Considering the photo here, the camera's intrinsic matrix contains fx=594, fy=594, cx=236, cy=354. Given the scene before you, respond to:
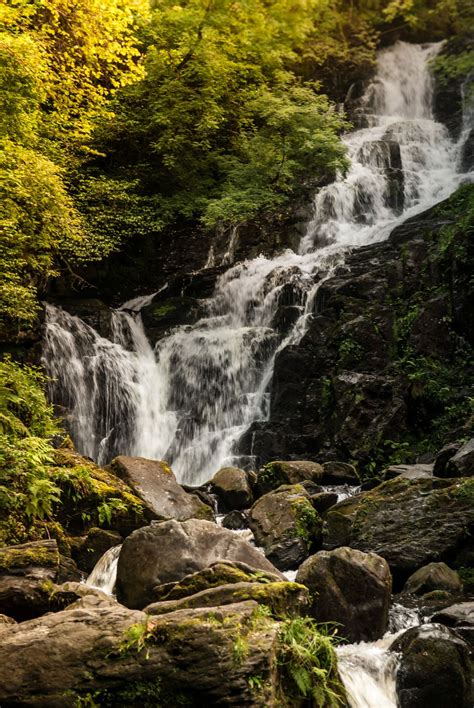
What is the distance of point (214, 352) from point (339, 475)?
5.56m

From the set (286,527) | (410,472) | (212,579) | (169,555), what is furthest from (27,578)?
(410,472)

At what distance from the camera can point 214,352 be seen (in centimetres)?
1534

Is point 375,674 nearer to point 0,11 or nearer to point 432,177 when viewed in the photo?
point 0,11

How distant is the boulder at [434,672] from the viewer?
453 cm

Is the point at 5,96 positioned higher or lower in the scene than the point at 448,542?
higher

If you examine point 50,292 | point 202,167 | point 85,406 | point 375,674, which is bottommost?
point 375,674

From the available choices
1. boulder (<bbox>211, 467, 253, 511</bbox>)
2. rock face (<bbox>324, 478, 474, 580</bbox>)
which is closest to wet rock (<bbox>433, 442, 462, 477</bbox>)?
rock face (<bbox>324, 478, 474, 580</bbox>)

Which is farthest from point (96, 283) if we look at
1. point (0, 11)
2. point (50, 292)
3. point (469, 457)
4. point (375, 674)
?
point (375, 674)

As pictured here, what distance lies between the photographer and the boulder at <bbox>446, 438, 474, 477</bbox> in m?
8.25

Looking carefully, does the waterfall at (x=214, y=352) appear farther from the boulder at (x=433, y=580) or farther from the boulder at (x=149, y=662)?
the boulder at (x=149, y=662)

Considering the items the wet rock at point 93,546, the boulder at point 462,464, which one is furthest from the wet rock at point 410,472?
the wet rock at point 93,546

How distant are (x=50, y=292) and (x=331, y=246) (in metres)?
8.47

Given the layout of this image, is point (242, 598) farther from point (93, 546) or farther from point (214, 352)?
point (214, 352)

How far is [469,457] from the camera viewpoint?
8.37m
